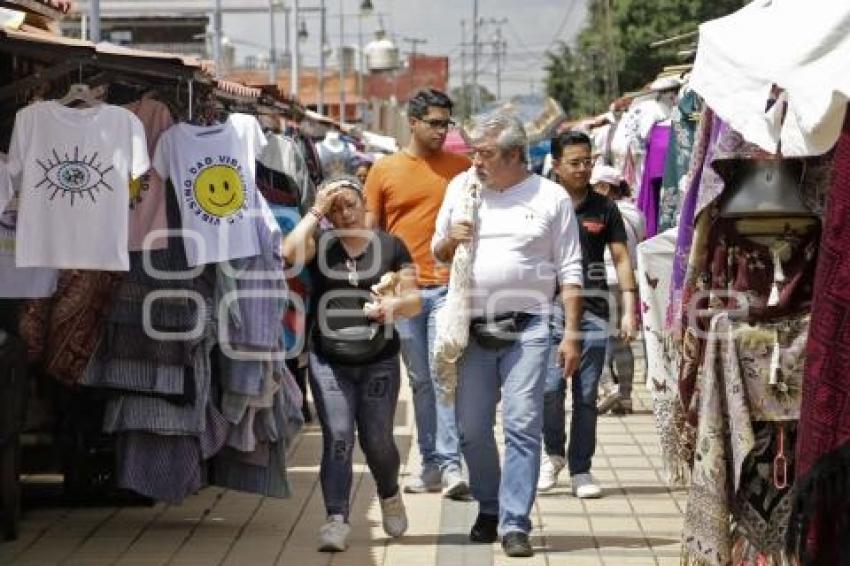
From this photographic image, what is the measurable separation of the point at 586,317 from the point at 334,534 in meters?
2.38

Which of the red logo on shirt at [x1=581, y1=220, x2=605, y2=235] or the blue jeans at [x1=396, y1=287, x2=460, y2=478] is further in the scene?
the red logo on shirt at [x1=581, y1=220, x2=605, y2=235]

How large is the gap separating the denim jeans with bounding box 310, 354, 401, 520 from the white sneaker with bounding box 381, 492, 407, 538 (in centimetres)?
16

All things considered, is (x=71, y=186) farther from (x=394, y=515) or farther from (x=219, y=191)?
(x=394, y=515)

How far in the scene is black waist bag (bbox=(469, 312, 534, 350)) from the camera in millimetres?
8695

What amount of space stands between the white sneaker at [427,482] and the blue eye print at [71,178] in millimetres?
2864

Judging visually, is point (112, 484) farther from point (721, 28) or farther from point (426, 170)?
point (721, 28)

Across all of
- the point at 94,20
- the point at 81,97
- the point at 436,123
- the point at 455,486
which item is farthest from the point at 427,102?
the point at 94,20

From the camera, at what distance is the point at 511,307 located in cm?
873

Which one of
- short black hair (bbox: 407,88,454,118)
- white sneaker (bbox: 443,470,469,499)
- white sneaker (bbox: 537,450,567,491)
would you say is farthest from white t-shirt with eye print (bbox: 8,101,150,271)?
white sneaker (bbox: 537,450,567,491)

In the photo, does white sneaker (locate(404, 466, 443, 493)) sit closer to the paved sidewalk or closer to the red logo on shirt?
the paved sidewalk

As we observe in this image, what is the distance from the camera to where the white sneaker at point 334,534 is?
8.85 m

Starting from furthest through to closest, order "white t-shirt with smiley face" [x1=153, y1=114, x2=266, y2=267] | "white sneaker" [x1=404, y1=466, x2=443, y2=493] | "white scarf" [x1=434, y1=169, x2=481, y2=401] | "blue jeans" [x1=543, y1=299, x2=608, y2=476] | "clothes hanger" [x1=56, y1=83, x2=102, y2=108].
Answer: "white sneaker" [x1=404, y1=466, x2=443, y2=493], "blue jeans" [x1=543, y1=299, x2=608, y2=476], "white t-shirt with smiley face" [x1=153, y1=114, x2=266, y2=267], "clothes hanger" [x1=56, y1=83, x2=102, y2=108], "white scarf" [x1=434, y1=169, x2=481, y2=401]

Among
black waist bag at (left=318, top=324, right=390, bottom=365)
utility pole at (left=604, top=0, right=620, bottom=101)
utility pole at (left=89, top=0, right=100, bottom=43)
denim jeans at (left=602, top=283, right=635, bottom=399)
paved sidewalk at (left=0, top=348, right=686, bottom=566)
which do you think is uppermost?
utility pole at (left=604, top=0, right=620, bottom=101)

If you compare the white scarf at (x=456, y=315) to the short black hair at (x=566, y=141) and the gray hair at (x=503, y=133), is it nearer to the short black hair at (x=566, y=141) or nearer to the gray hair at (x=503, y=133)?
the gray hair at (x=503, y=133)
